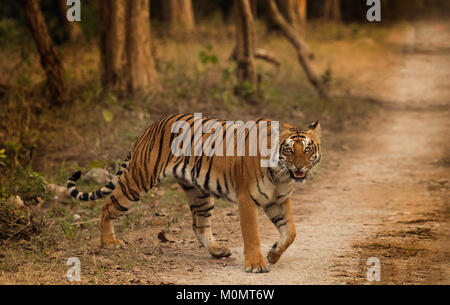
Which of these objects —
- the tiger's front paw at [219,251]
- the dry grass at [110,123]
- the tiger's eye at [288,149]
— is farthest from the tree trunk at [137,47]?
the tiger's eye at [288,149]

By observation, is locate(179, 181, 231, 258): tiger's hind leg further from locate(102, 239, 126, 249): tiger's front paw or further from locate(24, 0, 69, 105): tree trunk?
locate(24, 0, 69, 105): tree trunk

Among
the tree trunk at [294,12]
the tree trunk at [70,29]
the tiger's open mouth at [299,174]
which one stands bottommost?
the tiger's open mouth at [299,174]

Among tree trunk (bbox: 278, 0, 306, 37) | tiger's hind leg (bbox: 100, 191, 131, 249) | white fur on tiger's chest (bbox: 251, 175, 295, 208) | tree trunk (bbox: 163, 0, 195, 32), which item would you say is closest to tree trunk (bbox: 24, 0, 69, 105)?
tiger's hind leg (bbox: 100, 191, 131, 249)

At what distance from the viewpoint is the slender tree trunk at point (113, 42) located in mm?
10602

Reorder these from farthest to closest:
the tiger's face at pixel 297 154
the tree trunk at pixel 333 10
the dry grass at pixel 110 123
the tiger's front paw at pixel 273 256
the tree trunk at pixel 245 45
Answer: the tree trunk at pixel 333 10 < the tree trunk at pixel 245 45 < the dry grass at pixel 110 123 < the tiger's front paw at pixel 273 256 < the tiger's face at pixel 297 154

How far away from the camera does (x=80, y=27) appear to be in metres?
15.2

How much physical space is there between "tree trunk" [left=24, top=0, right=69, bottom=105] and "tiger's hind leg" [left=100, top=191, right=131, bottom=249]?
14.9 ft

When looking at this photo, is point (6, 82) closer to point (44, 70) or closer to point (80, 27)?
point (44, 70)

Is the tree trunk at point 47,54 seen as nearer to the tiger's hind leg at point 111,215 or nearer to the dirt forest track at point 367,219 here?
the dirt forest track at point 367,219

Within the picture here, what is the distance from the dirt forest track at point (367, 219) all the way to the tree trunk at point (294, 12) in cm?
504

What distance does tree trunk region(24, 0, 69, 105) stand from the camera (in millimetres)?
9938

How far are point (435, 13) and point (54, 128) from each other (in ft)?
78.7

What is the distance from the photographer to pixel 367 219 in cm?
701

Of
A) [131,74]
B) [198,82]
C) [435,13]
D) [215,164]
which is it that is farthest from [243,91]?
[435,13]
